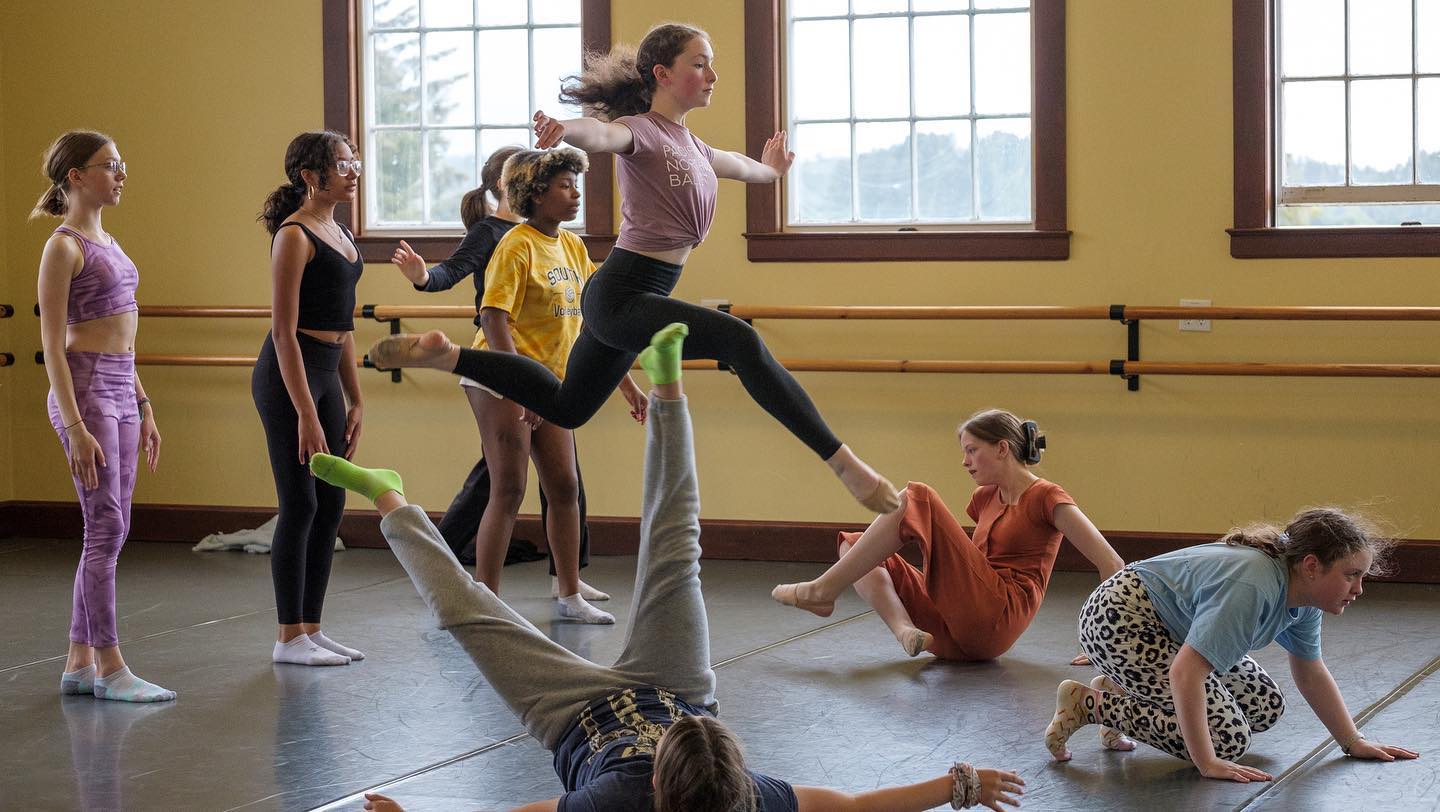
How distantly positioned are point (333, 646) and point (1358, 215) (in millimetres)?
3704

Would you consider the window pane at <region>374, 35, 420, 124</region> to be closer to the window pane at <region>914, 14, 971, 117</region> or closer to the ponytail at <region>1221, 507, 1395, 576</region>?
the window pane at <region>914, 14, 971, 117</region>

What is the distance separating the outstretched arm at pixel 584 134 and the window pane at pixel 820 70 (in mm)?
2540

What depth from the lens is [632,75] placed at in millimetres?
3689

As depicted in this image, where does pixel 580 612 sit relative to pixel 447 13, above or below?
below

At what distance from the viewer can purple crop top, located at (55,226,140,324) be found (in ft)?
12.3

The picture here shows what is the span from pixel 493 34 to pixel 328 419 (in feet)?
8.78

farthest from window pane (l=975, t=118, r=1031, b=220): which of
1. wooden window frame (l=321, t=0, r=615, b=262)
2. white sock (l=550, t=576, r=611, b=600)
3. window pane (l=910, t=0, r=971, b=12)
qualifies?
white sock (l=550, t=576, r=611, b=600)

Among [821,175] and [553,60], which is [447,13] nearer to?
[553,60]

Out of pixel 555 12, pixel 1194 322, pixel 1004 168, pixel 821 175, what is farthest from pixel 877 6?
pixel 1194 322

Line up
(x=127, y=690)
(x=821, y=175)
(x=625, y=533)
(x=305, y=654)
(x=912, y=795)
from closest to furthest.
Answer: (x=912, y=795)
(x=127, y=690)
(x=305, y=654)
(x=821, y=175)
(x=625, y=533)

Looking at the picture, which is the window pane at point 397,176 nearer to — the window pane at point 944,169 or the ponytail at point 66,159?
the window pane at point 944,169

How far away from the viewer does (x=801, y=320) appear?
Answer: 5855mm

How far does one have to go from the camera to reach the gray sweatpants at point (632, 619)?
255 cm

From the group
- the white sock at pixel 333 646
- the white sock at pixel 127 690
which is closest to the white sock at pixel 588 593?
the white sock at pixel 333 646
